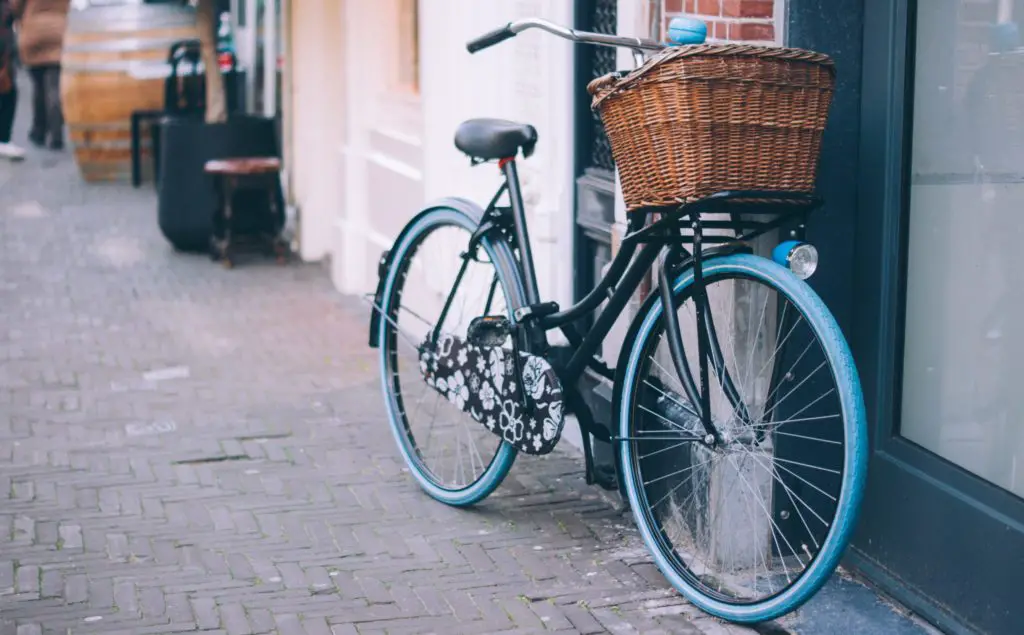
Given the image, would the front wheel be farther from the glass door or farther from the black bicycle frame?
the glass door

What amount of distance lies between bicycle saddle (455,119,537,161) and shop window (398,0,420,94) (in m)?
3.44

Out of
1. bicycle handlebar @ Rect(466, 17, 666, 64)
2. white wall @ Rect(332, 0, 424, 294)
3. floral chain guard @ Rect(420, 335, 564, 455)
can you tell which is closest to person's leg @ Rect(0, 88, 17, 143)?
white wall @ Rect(332, 0, 424, 294)

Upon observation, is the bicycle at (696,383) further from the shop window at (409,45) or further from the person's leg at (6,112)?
the person's leg at (6,112)

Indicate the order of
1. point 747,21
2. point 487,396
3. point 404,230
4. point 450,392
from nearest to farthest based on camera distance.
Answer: point 747,21
point 487,396
point 450,392
point 404,230

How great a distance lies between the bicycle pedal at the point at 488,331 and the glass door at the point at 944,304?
1.09m

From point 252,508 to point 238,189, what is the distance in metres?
4.89

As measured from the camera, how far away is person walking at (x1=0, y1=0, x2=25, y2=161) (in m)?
14.4

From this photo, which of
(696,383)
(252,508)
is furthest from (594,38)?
(252,508)

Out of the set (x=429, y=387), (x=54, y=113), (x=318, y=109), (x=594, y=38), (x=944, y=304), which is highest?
(x=594, y=38)

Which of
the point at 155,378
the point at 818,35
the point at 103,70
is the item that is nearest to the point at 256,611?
the point at 818,35

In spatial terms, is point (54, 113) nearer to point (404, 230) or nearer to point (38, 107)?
point (38, 107)

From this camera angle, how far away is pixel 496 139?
14.5ft

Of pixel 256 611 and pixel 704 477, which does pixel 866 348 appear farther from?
pixel 256 611

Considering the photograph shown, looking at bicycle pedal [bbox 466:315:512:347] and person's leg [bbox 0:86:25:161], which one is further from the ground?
person's leg [bbox 0:86:25:161]
